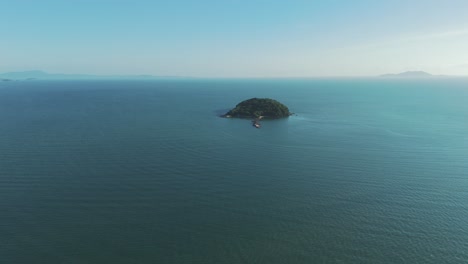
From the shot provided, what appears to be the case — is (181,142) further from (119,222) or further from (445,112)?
(445,112)

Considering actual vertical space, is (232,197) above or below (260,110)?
below

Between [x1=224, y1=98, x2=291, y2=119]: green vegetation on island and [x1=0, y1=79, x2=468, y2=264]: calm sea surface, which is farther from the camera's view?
[x1=224, y1=98, x2=291, y2=119]: green vegetation on island

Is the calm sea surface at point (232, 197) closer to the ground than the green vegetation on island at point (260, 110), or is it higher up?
closer to the ground

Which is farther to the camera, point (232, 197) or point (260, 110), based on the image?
point (260, 110)

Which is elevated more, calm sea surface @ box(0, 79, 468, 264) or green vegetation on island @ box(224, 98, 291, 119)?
green vegetation on island @ box(224, 98, 291, 119)

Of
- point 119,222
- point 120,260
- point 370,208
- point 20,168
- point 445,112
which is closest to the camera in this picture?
point 120,260

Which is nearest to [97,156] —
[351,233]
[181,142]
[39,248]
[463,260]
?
[181,142]

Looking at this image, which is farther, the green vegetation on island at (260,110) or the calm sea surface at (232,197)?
the green vegetation on island at (260,110)

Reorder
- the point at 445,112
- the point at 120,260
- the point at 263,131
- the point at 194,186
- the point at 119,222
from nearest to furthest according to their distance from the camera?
the point at 120,260 < the point at 119,222 < the point at 194,186 < the point at 263,131 < the point at 445,112
